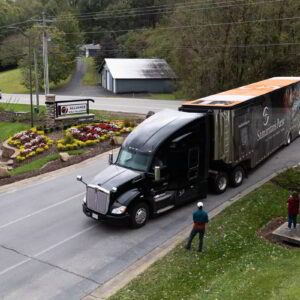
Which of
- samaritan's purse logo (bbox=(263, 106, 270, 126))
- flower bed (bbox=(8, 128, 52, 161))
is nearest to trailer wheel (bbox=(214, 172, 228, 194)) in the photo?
samaritan's purse logo (bbox=(263, 106, 270, 126))

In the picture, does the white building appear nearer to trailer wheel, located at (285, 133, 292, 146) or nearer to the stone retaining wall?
the stone retaining wall

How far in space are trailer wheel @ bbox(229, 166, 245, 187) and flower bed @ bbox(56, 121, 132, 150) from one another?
10.2 m

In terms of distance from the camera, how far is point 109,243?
1221cm

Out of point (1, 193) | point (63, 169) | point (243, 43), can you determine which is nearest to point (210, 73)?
point (243, 43)

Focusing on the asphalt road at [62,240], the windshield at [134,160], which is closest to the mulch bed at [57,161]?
the asphalt road at [62,240]

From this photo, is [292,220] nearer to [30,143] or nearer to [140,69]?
[30,143]

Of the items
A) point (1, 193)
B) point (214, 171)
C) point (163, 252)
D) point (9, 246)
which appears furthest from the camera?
point (1, 193)

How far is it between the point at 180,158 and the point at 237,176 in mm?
3465

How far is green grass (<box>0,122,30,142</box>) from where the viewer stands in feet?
99.2

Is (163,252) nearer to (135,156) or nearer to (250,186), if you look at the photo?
(135,156)

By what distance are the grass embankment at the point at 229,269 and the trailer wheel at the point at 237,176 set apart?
259cm

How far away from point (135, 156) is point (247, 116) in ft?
16.7

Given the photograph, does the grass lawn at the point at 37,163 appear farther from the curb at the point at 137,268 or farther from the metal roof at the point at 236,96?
the curb at the point at 137,268

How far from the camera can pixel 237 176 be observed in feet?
54.0
